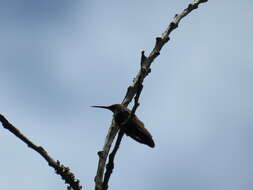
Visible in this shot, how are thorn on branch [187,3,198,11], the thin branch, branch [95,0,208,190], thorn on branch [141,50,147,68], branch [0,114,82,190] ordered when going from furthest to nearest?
thorn on branch [187,3,198,11], thorn on branch [141,50,147,68], branch [95,0,208,190], the thin branch, branch [0,114,82,190]

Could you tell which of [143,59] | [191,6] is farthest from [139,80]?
[191,6]

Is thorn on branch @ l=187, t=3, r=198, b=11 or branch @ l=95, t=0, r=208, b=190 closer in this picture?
branch @ l=95, t=0, r=208, b=190

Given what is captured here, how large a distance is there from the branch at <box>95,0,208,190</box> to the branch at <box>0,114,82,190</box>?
0.95ft

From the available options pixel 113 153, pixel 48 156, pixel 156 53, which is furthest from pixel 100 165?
pixel 156 53

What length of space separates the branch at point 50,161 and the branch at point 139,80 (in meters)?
0.29

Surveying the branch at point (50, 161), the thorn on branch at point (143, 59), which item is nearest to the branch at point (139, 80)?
the thorn on branch at point (143, 59)

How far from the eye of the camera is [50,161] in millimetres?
4270

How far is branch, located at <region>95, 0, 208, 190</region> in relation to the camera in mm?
4273

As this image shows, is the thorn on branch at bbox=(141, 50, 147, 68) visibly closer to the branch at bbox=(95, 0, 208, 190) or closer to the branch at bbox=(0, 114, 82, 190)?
the branch at bbox=(95, 0, 208, 190)

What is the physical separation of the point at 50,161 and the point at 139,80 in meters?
1.19

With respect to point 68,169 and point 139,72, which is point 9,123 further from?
point 139,72

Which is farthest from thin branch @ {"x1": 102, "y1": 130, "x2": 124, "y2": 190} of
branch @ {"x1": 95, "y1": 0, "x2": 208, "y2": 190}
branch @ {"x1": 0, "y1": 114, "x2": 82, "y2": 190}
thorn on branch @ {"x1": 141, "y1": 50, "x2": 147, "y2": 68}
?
thorn on branch @ {"x1": 141, "y1": 50, "x2": 147, "y2": 68}

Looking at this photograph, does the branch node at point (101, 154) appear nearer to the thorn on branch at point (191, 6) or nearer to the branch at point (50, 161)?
the branch at point (50, 161)

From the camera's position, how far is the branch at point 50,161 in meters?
3.89
